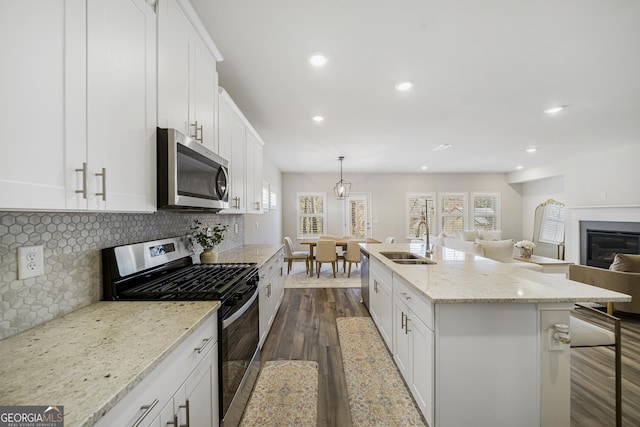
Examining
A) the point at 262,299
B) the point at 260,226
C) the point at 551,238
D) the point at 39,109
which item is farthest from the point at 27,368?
the point at 551,238

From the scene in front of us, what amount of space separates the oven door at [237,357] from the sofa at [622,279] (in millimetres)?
4268

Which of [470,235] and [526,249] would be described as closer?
[526,249]

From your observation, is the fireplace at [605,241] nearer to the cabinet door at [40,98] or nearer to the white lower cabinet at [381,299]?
the white lower cabinet at [381,299]

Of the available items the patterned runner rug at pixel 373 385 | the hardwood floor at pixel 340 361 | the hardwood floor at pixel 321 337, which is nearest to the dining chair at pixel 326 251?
the hardwood floor at pixel 321 337

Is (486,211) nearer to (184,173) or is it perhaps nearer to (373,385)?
(373,385)

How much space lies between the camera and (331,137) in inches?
178

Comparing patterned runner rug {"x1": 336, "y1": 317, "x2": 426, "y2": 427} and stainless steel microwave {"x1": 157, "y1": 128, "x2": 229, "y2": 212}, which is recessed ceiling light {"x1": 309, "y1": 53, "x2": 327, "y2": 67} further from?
patterned runner rug {"x1": 336, "y1": 317, "x2": 426, "y2": 427}

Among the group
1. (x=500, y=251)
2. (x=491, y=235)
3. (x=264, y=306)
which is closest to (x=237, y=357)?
(x=264, y=306)

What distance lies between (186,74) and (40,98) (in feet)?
3.30

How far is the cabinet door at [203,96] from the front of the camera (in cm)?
175

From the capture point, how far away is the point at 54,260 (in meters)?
1.15

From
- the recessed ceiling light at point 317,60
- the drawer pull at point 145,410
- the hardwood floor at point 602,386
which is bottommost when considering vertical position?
the hardwood floor at point 602,386

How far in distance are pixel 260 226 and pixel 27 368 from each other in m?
4.65

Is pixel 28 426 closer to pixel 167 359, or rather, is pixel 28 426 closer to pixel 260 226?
pixel 167 359
